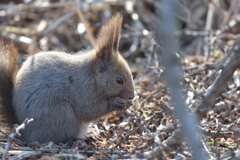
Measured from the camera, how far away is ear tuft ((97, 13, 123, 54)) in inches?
172

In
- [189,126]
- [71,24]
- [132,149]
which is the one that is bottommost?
[132,149]

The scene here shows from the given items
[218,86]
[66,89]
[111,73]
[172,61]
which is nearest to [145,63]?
[111,73]

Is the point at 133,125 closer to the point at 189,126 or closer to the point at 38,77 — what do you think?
the point at 38,77

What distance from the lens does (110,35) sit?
448cm

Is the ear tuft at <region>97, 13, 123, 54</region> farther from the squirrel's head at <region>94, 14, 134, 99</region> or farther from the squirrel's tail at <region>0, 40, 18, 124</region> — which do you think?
the squirrel's tail at <region>0, 40, 18, 124</region>

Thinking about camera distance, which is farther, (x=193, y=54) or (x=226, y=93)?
(x=193, y=54)

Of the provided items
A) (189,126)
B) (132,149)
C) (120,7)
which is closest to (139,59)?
(120,7)

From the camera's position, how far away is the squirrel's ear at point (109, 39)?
4.38 m

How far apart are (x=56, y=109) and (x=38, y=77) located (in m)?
0.25

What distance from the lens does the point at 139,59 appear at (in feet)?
23.3

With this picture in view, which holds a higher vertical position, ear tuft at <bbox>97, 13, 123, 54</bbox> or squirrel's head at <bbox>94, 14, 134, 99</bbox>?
ear tuft at <bbox>97, 13, 123, 54</bbox>

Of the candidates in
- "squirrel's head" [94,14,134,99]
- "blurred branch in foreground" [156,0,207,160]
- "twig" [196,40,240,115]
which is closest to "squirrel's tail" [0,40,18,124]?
"squirrel's head" [94,14,134,99]

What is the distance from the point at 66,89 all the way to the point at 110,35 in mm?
465

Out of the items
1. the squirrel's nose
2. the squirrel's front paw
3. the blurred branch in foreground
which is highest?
the blurred branch in foreground
